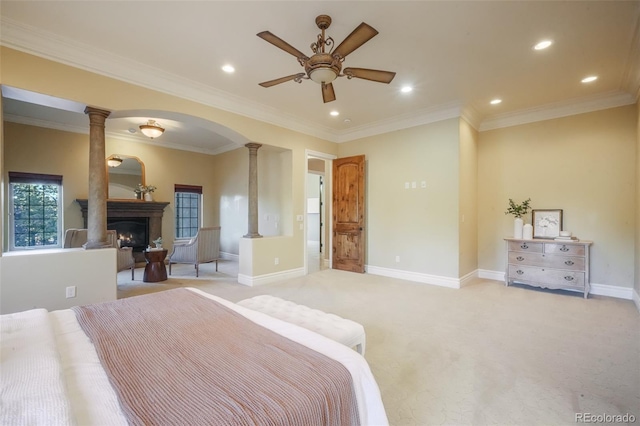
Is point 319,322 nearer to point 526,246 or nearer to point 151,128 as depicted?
point 526,246

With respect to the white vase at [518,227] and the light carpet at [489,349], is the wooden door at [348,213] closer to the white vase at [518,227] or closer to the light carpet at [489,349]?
the light carpet at [489,349]

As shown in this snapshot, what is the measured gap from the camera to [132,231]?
259 inches

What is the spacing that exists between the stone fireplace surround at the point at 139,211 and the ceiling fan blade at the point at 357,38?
19.2ft

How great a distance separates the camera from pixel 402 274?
5223mm

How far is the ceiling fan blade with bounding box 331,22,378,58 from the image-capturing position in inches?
82.6

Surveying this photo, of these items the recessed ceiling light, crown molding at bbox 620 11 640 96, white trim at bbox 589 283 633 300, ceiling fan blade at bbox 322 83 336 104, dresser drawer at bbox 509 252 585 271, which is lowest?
white trim at bbox 589 283 633 300

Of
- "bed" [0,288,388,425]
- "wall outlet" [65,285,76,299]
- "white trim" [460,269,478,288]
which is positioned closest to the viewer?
"bed" [0,288,388,425]

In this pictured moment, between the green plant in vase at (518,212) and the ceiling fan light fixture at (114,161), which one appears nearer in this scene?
the green plant in vase at (518,212)

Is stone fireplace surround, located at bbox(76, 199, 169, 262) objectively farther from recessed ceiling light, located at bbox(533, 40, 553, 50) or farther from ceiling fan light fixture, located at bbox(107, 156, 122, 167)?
recessed ceiling light, located at bbox(533, 40, 553, 50)

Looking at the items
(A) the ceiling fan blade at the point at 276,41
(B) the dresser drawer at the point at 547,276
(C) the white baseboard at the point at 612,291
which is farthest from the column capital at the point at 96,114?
(C) the white baseboard at the point at 612,291

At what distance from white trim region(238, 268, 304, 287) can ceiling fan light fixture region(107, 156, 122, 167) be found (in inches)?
153

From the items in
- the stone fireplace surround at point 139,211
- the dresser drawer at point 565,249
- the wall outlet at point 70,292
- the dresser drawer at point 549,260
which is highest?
the stone fireplace surround at point 139,211

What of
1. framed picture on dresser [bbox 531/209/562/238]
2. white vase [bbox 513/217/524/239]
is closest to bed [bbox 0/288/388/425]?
white vase [bbox 513/217/524/239]

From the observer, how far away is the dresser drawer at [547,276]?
13.4ft
